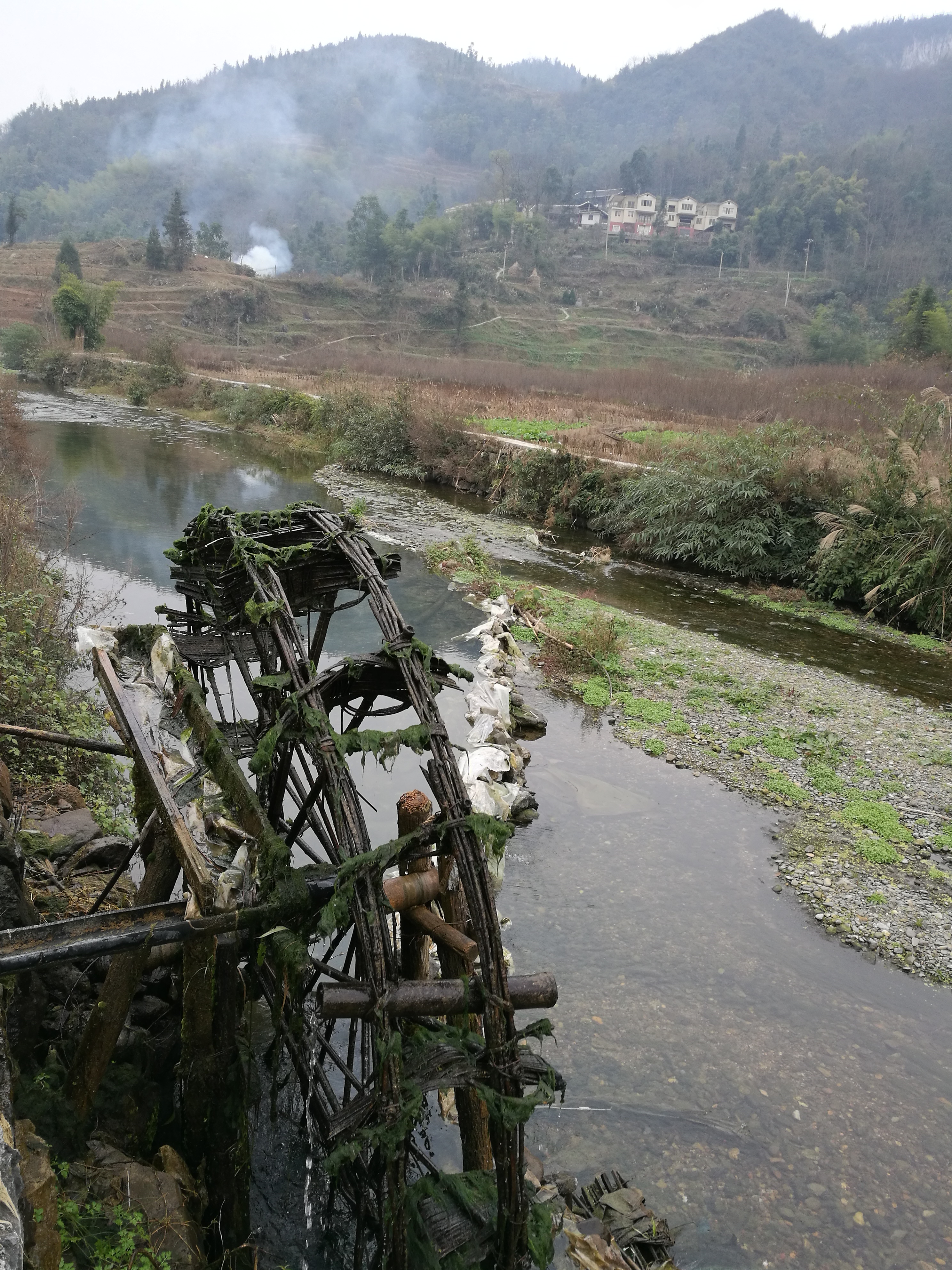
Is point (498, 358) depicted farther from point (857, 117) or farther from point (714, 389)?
point (857, 117)

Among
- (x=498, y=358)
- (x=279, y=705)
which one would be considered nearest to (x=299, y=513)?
(x=279, y=705)

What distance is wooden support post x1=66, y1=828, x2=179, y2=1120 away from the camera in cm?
374

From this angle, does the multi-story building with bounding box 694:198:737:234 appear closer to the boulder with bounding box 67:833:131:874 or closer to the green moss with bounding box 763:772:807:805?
the green moss with bounding box 763:772:807:805

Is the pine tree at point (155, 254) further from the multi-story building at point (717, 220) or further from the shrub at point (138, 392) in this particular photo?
the multi-story building at point (717, 220)

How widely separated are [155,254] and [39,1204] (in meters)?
95.6

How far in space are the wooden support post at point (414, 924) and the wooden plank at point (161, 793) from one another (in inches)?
33.1

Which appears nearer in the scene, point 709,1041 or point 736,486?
point 709,1041

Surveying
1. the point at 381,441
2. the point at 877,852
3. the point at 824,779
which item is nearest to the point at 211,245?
the point at 381,441

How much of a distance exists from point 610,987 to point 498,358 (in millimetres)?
63878

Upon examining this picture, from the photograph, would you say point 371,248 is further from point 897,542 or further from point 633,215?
point 897,542

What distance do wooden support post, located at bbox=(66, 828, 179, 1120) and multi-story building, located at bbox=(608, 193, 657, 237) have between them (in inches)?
4752

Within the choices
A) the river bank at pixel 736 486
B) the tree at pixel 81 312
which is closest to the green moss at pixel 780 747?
the river bank at pixel 736 486

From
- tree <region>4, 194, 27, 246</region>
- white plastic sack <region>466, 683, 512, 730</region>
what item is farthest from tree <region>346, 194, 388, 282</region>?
white plastic sack <region>466, 683, 512, 730</region>

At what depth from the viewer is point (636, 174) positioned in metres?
127
